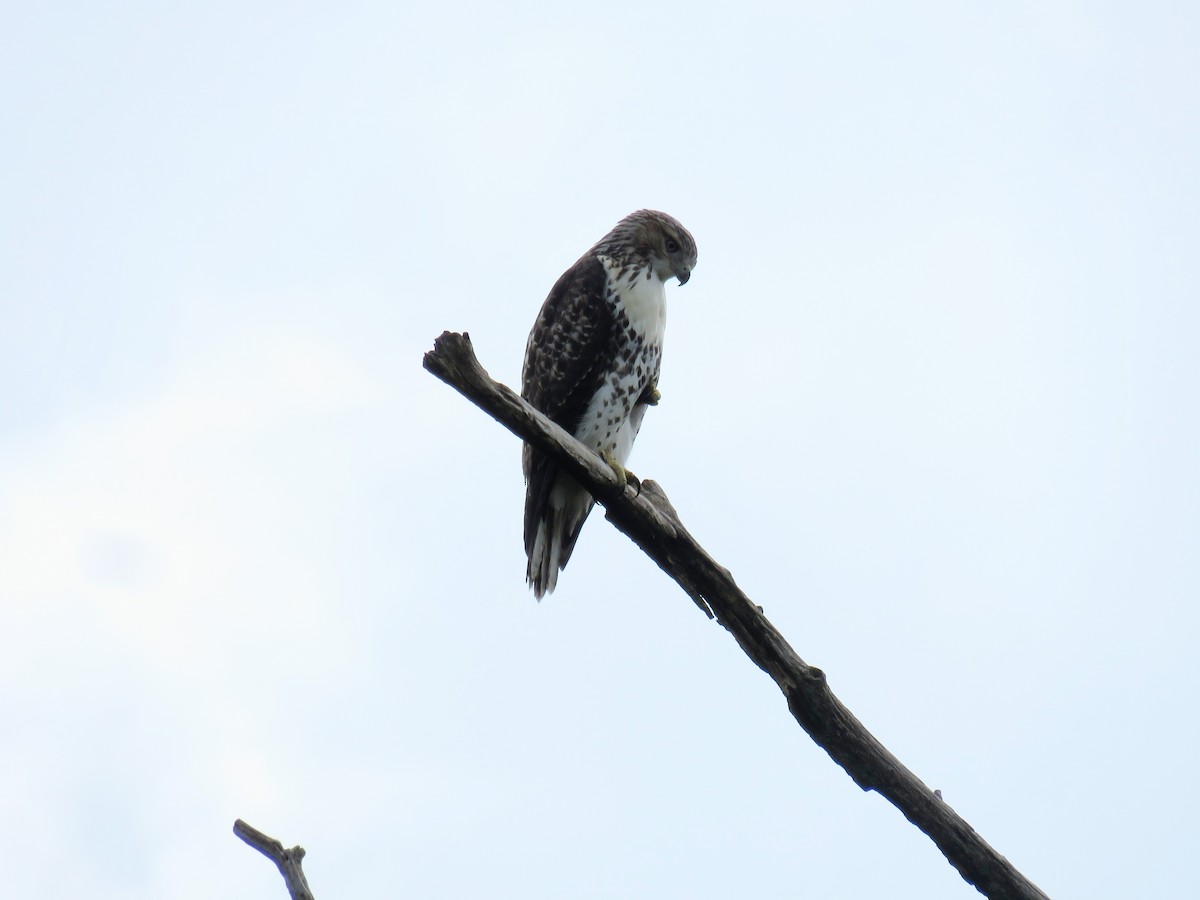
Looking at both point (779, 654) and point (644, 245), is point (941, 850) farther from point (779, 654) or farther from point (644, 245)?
point (644, 245)

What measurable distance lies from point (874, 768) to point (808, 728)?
0.85 ft

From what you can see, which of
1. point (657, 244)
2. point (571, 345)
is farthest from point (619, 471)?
point (657, 244)

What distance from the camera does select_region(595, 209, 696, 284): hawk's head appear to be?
7152 millimetres

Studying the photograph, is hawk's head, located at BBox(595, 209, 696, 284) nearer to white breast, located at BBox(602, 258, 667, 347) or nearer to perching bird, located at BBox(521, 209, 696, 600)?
perching bird, located at BBox(521, 209, 696, 600)

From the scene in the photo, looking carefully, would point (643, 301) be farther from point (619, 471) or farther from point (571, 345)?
point (619, 471)

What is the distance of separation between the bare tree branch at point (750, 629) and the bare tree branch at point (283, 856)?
1.63 meters

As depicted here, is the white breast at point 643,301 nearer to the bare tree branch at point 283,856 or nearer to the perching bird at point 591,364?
the perching bird at point 591,364

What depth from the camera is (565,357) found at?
21.8 ft

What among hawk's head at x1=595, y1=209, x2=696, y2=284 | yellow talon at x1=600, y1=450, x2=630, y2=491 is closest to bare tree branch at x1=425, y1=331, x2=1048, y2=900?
yellow talon at x1=600, y1=450, x2=630, y2=491

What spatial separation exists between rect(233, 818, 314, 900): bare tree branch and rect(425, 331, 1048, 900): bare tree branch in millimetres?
1628

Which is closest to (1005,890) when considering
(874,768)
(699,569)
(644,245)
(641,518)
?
(874,768)

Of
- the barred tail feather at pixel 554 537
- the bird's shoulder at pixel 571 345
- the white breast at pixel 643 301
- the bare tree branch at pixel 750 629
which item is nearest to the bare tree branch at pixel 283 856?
the bare tree branch at pixel 750 629

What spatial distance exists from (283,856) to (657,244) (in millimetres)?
4643

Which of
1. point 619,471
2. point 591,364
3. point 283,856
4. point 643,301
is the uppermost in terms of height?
point 643,301
